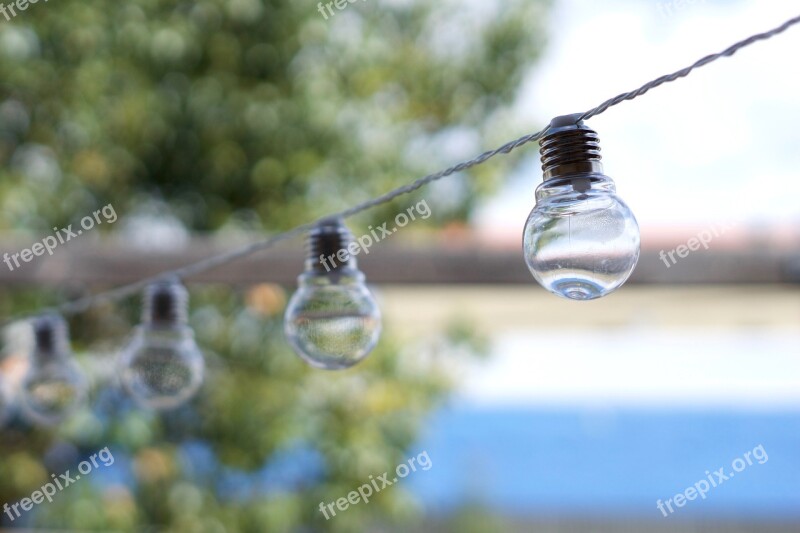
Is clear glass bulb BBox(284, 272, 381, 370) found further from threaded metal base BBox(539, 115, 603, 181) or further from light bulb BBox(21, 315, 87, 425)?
light bulb BBox(21, 315, 87, 425)

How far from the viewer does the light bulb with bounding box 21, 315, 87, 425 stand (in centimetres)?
164

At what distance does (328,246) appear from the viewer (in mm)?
1102

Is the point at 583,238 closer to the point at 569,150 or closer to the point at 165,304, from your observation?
the point at 569,150

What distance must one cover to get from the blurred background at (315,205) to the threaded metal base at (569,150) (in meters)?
1.50

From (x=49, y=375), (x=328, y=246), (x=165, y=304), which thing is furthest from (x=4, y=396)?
(x=328, y=246)

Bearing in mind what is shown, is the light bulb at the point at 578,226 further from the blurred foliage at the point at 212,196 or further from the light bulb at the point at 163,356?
the blurred foliage at the point at 212,196

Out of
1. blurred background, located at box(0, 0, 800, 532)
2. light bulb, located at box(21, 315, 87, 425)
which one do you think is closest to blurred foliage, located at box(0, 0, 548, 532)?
blurred background, located at box(0, 0, 800, 532)

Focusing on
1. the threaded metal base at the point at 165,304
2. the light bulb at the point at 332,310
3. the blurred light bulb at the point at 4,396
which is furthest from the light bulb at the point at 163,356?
the blurred light bulb at the point at 4,396

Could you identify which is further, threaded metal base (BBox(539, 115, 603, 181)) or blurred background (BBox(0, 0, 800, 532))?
blurred background (BBox(0, 0, 800, 532))

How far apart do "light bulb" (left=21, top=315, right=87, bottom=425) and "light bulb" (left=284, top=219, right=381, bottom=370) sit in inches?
30.9

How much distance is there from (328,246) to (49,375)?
0.85 meters

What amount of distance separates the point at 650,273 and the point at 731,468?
453cm

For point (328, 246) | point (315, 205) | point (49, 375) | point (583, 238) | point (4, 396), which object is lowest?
point (583, 238)

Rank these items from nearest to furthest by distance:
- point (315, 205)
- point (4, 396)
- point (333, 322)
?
point (333, 322) → point (4, 396) → point (315, 205)
